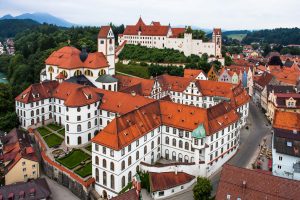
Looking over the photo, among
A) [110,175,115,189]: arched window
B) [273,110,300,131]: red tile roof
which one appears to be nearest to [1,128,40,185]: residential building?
[110,175,115,189]: arched window

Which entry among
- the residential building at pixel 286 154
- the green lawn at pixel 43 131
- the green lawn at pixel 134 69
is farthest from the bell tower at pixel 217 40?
the green lawn at pixel 43 131

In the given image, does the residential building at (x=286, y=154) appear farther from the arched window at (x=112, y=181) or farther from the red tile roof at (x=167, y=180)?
the arched window at (x=112, y=181)

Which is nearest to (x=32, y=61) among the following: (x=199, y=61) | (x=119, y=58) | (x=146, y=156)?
(x=119, y=58)

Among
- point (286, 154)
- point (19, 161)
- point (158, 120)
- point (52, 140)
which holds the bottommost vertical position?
point (19, 161)

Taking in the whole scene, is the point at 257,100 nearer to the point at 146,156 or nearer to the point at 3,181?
the point at 146,156

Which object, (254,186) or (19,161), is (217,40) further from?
(254,186)

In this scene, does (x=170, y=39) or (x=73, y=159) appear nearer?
(x=73, y=159)

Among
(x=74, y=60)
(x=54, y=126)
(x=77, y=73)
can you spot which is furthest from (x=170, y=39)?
(x=54, y=126)

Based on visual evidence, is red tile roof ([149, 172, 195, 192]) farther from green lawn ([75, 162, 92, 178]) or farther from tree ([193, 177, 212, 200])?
green lawn ([75, 162, 92, 178])
